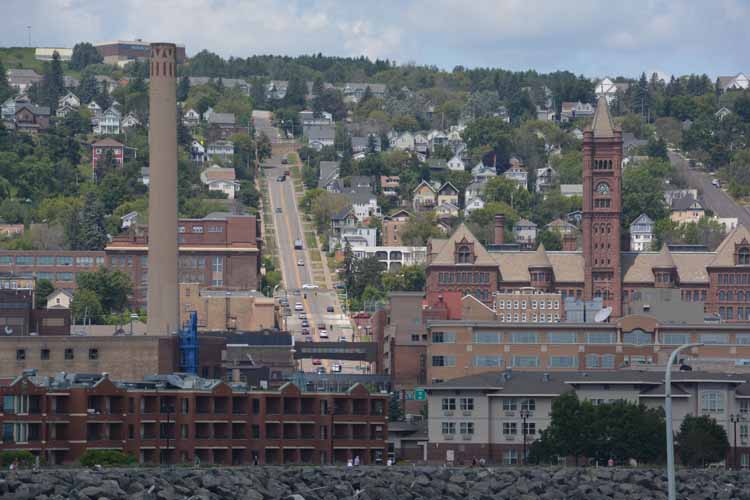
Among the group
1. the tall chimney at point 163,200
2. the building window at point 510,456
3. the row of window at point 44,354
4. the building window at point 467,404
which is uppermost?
the tall chimney at point 163,200

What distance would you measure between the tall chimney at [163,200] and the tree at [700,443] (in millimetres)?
45035

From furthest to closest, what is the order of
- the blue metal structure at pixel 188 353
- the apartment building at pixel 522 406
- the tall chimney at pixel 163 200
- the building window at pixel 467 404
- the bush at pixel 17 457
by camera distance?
the tall chimney at pixel 163 200 → the blue metal structure at pixel 188 353 → the building window at pixel 467 404 → the apartment building at pixel 522 406 → the bush at pixel 17 457

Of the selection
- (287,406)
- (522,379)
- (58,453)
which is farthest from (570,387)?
(58,453)

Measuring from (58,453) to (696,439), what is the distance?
38.5 metres

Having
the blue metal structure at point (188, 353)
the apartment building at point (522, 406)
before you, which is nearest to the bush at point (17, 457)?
the apartment building at point (522, 406)

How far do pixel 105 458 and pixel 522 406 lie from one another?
37577 millimetres

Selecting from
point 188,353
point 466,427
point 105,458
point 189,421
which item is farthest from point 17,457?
point 188,353

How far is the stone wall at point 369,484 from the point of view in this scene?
115125mm

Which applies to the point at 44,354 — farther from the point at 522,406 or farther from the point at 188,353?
the point at 522,406

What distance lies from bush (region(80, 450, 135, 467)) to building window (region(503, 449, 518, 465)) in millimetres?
31514

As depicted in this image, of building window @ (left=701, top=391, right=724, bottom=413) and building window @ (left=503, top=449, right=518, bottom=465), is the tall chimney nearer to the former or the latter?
building window @ (left=503, top=449, right=518, bottom=465)

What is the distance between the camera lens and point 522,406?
16938 centimetres

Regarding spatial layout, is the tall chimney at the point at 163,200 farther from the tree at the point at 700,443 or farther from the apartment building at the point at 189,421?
the tree at the point at 700,443

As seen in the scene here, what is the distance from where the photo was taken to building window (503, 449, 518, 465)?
166750mm
